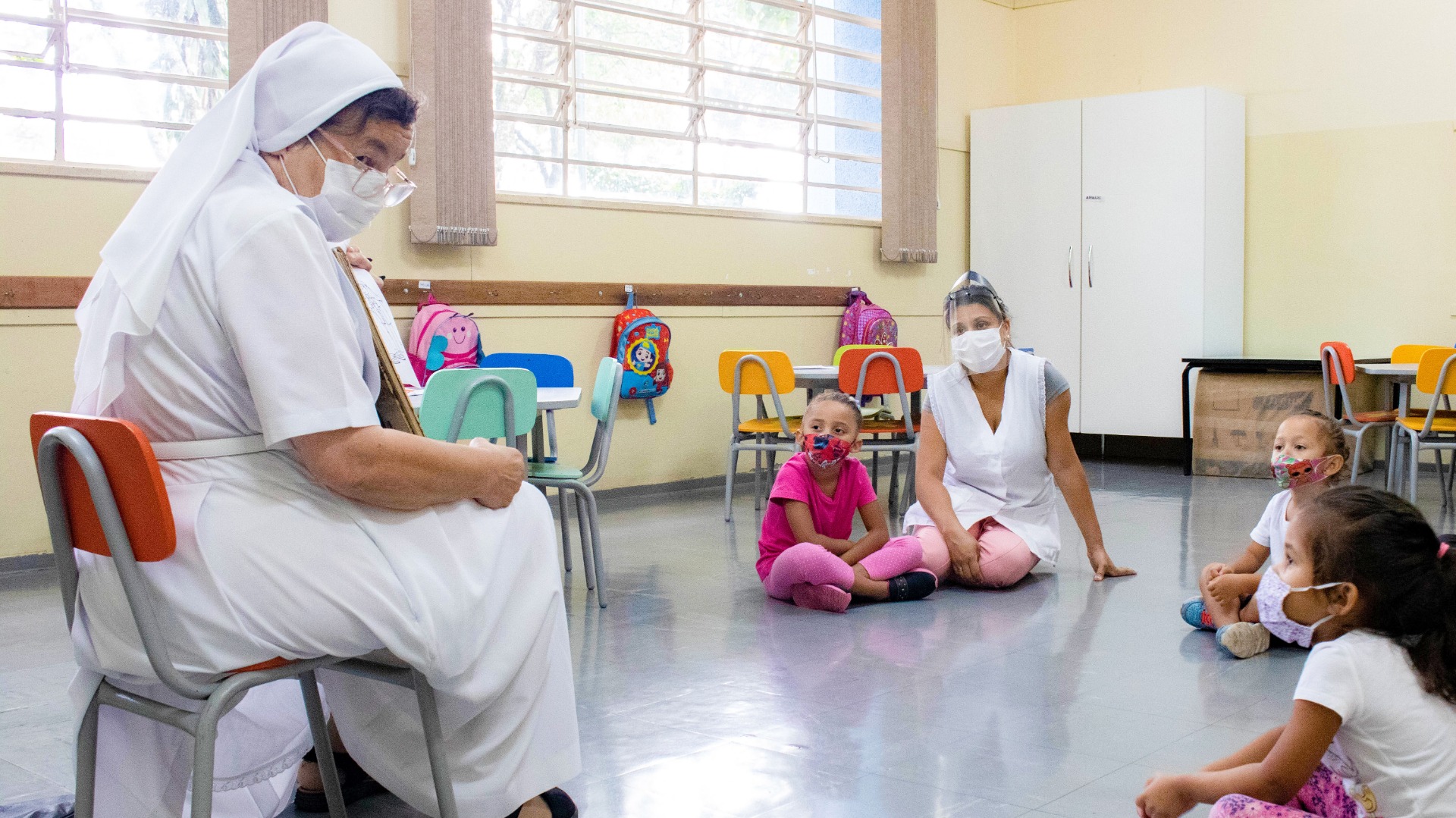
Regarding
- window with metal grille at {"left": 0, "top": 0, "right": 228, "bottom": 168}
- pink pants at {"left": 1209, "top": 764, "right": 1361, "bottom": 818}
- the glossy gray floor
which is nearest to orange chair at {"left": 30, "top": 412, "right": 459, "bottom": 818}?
the glossy gray floor

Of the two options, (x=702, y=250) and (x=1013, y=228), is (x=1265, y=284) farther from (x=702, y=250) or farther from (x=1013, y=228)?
(x=702, y=250)

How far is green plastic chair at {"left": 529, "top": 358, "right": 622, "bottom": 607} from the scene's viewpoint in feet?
11.6

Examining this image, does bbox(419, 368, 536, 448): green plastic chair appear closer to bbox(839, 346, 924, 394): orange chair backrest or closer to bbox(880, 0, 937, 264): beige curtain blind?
bbox(839, 346, 924, 394): orange chair backrest

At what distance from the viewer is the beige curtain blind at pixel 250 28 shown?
4477 mm

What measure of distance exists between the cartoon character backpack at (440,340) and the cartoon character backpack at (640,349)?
85cm

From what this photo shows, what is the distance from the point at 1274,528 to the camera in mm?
2906

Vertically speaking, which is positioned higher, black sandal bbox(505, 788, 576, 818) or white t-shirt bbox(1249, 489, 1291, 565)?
white t-shirt bbox(1249, 489, 1291, 565)

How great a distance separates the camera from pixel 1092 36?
305 inches

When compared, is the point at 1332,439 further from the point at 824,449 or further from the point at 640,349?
the point at 640,349

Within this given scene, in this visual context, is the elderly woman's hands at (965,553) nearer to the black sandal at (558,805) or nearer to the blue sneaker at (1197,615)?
the blue sneaker at (1197,615)

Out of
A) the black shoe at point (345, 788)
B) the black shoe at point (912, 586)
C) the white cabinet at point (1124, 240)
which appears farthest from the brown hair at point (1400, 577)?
the white cabinet at point (1124, 240)

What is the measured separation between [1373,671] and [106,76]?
172 inches

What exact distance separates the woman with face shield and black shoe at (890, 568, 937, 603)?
10cm

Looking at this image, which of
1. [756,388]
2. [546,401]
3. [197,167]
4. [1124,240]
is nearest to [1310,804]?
[197,167]
